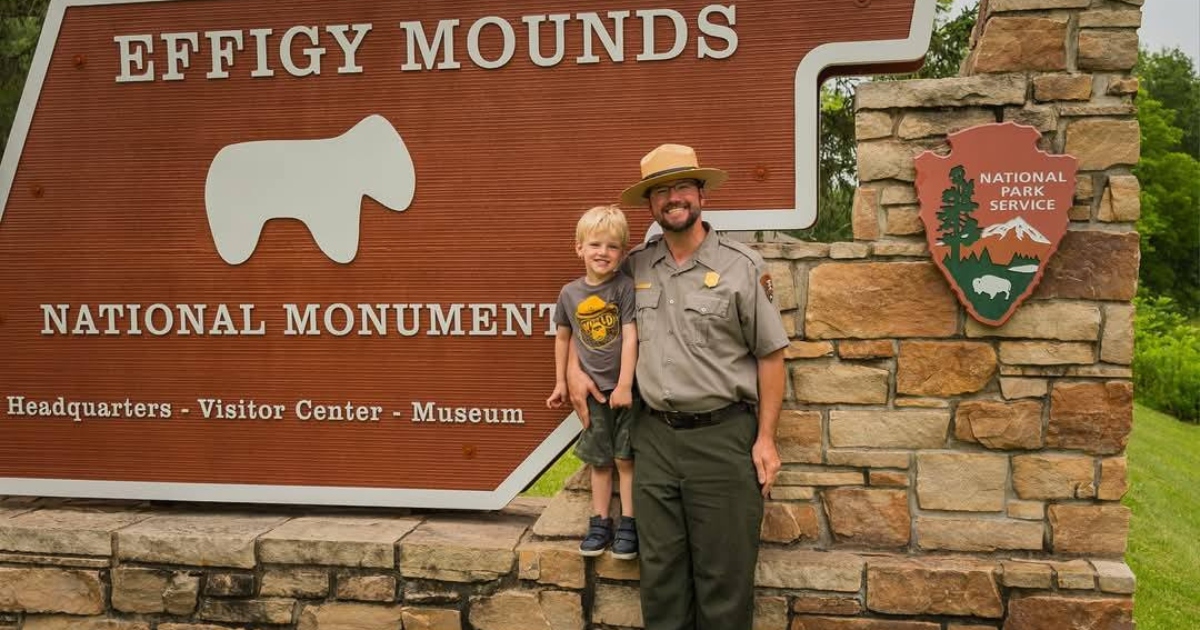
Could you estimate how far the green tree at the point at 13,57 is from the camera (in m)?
6.04

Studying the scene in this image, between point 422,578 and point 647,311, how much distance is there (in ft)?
4.39

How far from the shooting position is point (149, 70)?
3639 millimetres

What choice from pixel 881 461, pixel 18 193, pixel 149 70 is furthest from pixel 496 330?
pixel 18 193

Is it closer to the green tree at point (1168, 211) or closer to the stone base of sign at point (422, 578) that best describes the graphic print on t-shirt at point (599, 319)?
the stone base of sign at point (422, 578)

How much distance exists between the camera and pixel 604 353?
10.00 feet

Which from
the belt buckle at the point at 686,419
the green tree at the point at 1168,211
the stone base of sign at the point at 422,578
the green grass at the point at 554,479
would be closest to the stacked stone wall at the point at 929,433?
the stone base of sign at the point at 422,578

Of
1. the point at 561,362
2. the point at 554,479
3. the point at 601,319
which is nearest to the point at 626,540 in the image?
the point at 561,362

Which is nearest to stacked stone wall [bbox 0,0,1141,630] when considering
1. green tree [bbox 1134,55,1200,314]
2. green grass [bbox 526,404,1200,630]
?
green grass [bbox 526,404,1200,630]

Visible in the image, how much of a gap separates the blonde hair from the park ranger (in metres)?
0.12

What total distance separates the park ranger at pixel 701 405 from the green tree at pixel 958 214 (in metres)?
0.65

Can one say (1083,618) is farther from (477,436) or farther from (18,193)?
(18,193)

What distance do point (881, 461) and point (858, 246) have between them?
750mm

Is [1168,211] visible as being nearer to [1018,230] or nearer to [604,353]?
[1018,230]

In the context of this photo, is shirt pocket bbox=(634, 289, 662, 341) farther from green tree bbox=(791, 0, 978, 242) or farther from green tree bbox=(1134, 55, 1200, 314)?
green tree bbox=(1134, 55, 1200, 314)
